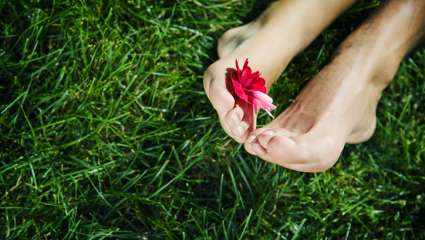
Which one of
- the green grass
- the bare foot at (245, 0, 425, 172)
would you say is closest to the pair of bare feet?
the bare foot at (245, 0, 425, 172)

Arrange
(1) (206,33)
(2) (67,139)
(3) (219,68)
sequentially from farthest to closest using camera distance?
(1) (206,33) < (2) (67,139) < (3) (219,68)

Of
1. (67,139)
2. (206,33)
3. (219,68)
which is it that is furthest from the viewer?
(206,33)

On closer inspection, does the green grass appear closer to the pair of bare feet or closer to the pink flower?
the pair of bare feet

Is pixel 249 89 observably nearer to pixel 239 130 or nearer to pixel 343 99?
pixel 239 130

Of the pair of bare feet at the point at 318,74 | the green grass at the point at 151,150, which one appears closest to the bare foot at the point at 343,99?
the pair of bare feet at the point at 318,74

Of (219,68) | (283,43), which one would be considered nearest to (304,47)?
(283,43)

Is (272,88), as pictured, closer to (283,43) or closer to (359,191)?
(283,43)
